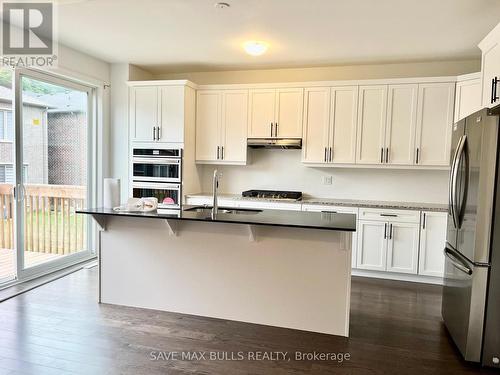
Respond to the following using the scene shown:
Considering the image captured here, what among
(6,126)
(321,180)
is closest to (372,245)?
(321,180)

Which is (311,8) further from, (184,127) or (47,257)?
(47,257)

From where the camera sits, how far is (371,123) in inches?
177

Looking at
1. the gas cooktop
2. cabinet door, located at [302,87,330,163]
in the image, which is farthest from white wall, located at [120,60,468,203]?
cabinet door, located at [302,87,330,163]

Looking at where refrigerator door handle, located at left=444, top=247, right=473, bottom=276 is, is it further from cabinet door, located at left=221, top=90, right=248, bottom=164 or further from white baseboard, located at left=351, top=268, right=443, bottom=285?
cabinet door, located at left=221, top=90, right=248, bottom=164

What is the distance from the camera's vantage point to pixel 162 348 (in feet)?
8.52

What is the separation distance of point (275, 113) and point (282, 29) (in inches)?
53.4

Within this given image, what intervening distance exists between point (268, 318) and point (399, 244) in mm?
2059

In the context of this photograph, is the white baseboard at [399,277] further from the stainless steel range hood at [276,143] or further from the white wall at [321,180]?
the stainless steel range hood at [276,143]

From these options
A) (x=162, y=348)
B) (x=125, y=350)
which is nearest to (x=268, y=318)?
(x=162, y=348)

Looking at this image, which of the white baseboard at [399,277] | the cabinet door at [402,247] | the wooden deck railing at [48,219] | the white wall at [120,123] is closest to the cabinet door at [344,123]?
the cabinet door at [402,247]

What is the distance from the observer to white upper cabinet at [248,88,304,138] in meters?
4.74

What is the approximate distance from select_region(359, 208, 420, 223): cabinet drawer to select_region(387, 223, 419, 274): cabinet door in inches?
2.3

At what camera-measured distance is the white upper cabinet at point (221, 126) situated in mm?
4953

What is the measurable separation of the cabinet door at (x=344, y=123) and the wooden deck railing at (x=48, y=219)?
347cm
